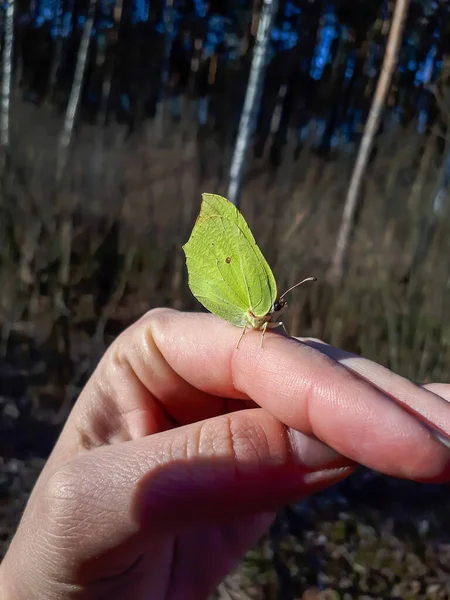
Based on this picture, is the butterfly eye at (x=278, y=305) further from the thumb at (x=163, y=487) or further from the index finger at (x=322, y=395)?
the thumb at (x=163, y=487)

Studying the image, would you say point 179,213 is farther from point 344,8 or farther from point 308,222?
point 344,8

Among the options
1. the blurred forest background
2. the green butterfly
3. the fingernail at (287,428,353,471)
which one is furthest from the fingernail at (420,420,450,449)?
the blurred forest background

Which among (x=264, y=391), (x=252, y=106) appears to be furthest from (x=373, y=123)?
(x=264, y=391)

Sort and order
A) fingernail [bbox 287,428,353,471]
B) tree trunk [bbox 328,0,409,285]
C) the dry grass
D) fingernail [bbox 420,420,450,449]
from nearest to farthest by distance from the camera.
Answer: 1. fingernail [bbox 420,420,450,449]
2. fingernail [bbox 287,428,353,471]
3. the dry grass
4. tree trunk [bbox 328,0,409,285]

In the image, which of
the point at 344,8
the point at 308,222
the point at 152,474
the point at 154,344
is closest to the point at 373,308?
the point at 308,222

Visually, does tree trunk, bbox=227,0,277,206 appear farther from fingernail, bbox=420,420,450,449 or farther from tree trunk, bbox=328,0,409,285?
fingernail, bbox=420,420,450,449
